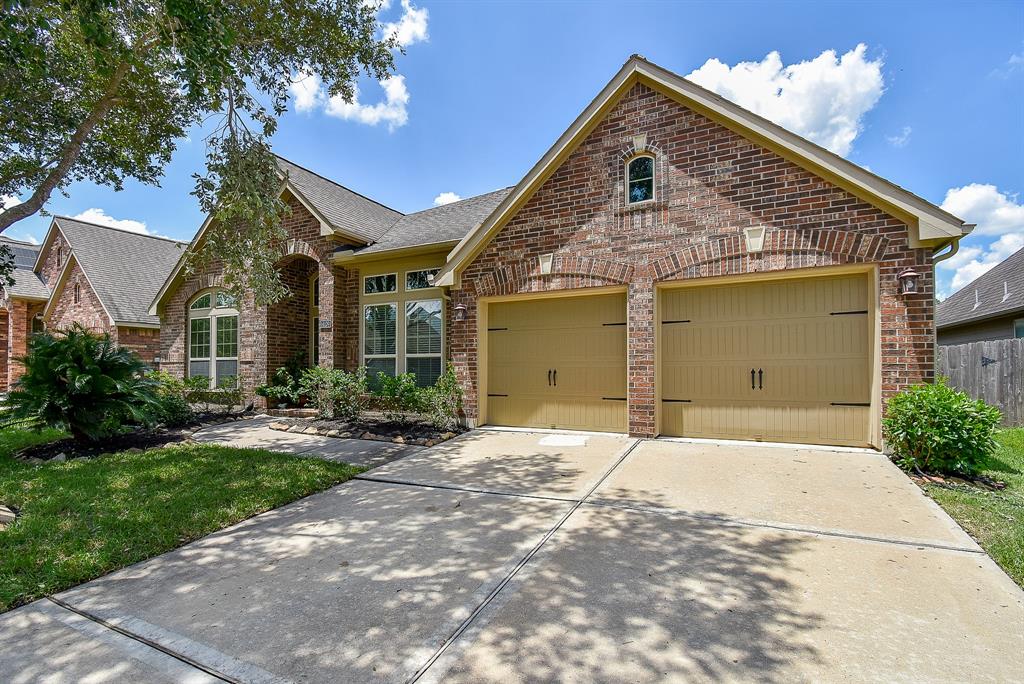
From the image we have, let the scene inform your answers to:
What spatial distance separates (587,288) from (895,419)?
4423mm

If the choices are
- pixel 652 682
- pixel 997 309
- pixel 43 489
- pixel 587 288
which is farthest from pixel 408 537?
pixel 997 309

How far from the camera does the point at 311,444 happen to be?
7836 mm

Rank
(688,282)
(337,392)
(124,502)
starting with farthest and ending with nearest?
(337,392), (688,282), (124,502)

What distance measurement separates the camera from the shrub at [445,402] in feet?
28.2

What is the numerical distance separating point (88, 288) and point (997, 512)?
24701mm

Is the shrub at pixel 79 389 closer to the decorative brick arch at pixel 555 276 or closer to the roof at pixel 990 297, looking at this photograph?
the decorative brick arch at pixel 555 276

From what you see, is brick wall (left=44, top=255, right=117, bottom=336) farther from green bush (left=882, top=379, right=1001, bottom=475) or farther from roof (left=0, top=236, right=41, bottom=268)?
green bush (left=882, top=379, right=1001, bottom=475)

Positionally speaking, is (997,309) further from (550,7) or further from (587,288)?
(550,7)

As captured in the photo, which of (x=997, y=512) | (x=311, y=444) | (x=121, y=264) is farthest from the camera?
(x=121, y=264)

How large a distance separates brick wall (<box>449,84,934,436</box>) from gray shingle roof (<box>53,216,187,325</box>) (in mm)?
15388

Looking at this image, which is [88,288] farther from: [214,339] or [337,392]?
[337,392]

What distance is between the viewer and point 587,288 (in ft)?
25.6

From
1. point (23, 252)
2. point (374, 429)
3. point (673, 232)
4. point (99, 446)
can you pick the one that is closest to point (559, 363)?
point (673, 232)

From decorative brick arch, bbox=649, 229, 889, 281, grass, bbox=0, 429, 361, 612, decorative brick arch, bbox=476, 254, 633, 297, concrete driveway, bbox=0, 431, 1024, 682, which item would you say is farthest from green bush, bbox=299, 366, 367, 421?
decorative brick arch, bbox=649, 229, 889, 281
